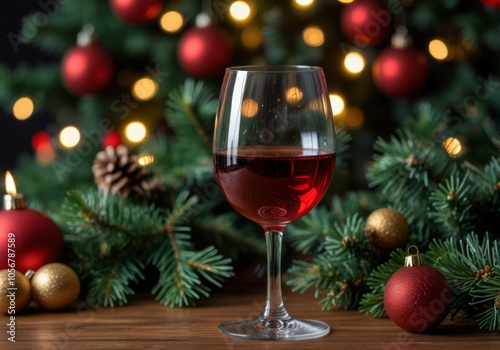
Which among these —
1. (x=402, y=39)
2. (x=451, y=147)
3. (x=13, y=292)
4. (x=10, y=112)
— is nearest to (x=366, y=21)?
(x=402, y=39)

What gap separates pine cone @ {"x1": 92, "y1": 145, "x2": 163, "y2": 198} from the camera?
4.03 feet

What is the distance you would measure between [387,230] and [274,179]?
230mm

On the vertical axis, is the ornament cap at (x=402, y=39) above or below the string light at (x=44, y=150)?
above

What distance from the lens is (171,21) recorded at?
6.19 ft

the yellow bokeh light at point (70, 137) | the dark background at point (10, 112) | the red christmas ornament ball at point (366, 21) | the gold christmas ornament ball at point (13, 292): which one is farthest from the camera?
the dark background at point (10, 112)

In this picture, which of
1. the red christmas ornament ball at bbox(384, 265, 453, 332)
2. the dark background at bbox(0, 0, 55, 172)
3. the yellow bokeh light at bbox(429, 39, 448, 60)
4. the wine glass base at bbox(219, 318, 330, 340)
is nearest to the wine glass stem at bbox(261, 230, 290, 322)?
the wine glass base at bbox(219, 318, 330, 340)

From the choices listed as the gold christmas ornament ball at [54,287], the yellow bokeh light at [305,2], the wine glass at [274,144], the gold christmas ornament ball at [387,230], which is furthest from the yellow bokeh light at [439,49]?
the gold christmas ornament ball at [54,287]

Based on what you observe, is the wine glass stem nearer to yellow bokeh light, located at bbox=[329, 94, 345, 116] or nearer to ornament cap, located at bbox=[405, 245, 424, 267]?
ornament cap, located at bbox=[405, 245, 424, 267]

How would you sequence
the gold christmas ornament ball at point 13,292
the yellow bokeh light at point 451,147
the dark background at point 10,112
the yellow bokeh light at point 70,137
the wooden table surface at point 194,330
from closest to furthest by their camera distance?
1. the wooden table surface at point 194,330
2. the gold christmas ornament ball at point 13,292
3. the yellow bokeh light at point 451,147
4. the yellow bokeh light at point 70,137
5. the dark background at point 10,112

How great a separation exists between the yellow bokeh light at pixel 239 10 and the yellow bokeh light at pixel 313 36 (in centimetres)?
14

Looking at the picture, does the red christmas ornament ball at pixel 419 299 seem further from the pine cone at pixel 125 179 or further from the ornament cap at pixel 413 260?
the pine cone at pixel 125 179

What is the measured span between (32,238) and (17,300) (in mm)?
99

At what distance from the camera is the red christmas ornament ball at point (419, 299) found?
0.92m

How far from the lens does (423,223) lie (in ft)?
3.71
